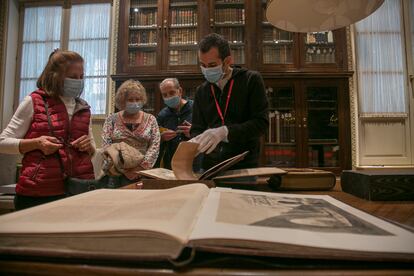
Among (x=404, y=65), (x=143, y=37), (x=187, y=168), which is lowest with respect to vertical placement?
(x=187, y=168)

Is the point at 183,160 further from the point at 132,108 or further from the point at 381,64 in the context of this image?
the point at 381,64

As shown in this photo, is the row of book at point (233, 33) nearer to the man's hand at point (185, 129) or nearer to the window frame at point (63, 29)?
the window frame at point (63, 29)

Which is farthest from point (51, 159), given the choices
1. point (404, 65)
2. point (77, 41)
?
point (404, 65)

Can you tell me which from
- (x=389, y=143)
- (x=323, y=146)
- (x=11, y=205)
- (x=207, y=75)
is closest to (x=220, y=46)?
(x=207, y=75)

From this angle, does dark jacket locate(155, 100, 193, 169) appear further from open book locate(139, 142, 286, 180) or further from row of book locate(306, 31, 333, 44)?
row of book locate(306, 31, 333, 44)

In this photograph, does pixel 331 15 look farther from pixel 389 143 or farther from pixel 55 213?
pixel 389 143

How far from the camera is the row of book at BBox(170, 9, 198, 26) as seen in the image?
3332 millimetres

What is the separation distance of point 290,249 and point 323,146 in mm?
3098

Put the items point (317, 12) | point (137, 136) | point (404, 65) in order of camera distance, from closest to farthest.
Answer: point (317, 12)
point (137, 136)
point (404, 65)

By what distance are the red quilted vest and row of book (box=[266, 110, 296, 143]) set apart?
2.31 meters

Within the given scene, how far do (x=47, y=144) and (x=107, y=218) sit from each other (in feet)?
2.95

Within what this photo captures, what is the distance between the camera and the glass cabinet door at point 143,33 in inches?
131

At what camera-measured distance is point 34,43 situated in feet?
13.2

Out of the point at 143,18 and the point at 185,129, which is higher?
the point at 143,18
